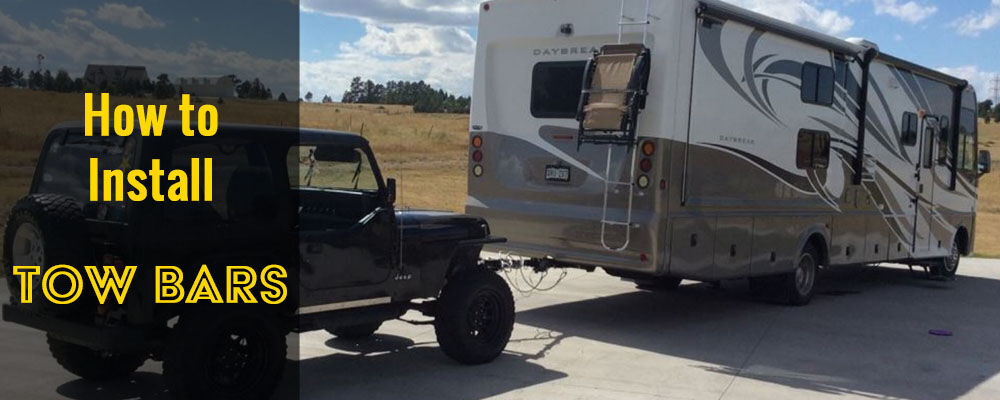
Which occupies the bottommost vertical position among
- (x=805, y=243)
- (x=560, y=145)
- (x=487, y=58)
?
(x=805, y=243)

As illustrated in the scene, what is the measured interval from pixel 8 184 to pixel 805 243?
14624mm

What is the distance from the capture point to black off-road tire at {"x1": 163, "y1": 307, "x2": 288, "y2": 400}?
18.9ft

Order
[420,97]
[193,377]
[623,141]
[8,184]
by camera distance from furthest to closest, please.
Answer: [420,97] < [8,184] < [623,141] < [193,377]

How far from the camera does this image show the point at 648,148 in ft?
29.2

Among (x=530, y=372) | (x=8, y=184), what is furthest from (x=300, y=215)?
(x=8, y=184)

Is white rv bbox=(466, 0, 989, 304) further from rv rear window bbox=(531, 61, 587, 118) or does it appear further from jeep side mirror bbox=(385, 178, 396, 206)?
jeep side mirror bbox=(385, 178, 396, 206)

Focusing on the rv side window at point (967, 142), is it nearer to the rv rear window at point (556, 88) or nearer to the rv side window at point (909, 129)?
the rv side window at point (909, 129)

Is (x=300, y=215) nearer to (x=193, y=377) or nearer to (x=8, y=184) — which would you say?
(x=193, y=377)

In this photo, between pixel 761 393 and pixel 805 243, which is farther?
pixel 805 243

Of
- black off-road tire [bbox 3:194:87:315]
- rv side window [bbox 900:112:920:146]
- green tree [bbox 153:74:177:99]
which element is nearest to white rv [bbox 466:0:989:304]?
rv side window [bbox 900:112:920:146]

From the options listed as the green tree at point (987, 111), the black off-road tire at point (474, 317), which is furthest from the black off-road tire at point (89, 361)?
the green tree at point (987, 111)

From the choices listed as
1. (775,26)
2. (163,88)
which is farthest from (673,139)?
(163,88)

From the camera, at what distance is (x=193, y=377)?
19.0ft

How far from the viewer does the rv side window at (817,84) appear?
428 inches
